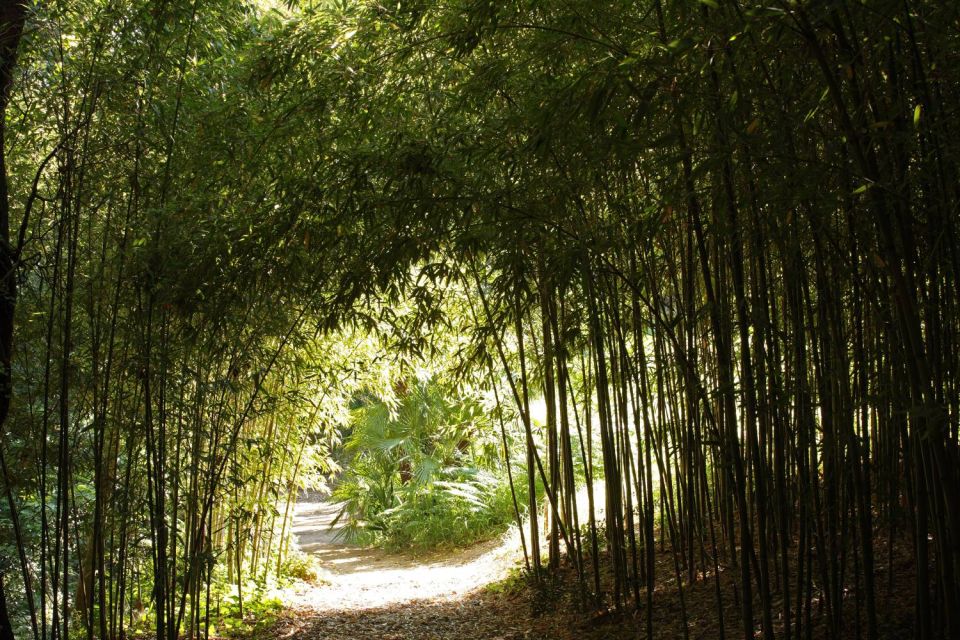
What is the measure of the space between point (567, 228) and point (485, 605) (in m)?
3.00

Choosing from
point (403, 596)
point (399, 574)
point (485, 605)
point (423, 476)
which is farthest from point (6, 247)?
point (423, 476)

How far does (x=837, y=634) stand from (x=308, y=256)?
8.30ft

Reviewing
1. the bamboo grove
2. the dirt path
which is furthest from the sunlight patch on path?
the bamboo grove

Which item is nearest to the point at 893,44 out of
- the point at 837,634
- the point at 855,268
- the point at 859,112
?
the point at 859,112

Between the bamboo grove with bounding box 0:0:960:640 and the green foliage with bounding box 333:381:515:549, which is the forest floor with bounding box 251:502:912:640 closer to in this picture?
the bamboo grove with bounding box 0:0:960:640

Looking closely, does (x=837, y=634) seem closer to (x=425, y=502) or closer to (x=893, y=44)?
(x=893, y=44)

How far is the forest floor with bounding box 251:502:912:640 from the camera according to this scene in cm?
347

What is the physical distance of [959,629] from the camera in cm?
186

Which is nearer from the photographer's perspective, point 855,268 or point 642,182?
point 855,268

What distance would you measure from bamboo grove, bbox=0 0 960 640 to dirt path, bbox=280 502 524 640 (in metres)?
0.87

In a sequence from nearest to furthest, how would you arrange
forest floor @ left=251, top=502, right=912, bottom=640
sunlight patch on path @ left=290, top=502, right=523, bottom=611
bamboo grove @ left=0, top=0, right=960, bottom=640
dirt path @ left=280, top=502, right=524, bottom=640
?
1. bamboo grove @ left=0, top=0, right=960, bottom=640
2. forest floor @ left=251, top=502, right=912, bottom=640
3. dirt path @ left=280, top=502, right=524, bottom=640
4. sunlight patch on path @ left=290, top=502, right=523, bottom=611

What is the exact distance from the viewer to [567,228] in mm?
3383

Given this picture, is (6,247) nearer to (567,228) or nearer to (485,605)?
(567,228)

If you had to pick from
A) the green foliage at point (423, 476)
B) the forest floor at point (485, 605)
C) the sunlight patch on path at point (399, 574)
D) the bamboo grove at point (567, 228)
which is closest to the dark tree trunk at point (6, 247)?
the bamboo grove at point (567, 228)
